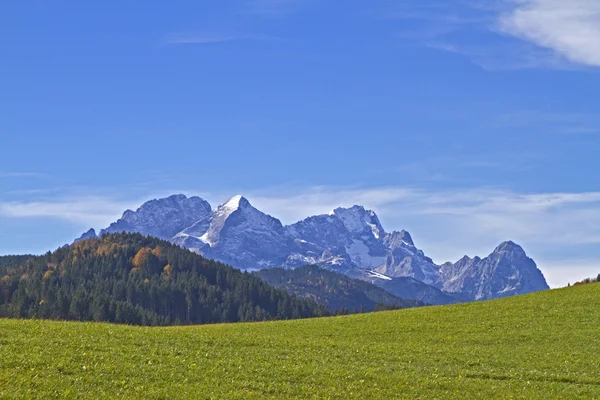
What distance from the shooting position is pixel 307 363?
47.1 m

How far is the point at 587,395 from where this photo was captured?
43062 millimetres

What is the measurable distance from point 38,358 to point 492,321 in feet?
167

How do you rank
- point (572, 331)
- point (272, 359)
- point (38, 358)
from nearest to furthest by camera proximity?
point (38, 358) → point (272, 359) → point (572, 331)

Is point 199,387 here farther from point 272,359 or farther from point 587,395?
point 587,395

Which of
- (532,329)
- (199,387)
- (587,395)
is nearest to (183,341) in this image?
(199,387)

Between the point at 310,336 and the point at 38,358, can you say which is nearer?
the point at 38,358

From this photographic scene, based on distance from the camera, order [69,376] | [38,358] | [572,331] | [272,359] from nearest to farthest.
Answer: [69,376] < [38,358] < [272,359] < [572,331]

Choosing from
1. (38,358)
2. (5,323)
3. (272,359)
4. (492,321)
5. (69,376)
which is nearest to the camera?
(69,376)

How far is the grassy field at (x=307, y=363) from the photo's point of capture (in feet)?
120

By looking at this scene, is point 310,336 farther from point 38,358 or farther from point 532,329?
point 38,358

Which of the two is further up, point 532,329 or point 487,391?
point 532,329

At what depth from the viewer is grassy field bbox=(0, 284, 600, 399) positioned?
3662cm

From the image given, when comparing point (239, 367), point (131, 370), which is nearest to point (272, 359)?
point (239, 367)

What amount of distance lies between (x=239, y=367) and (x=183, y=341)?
1043 centimetres
